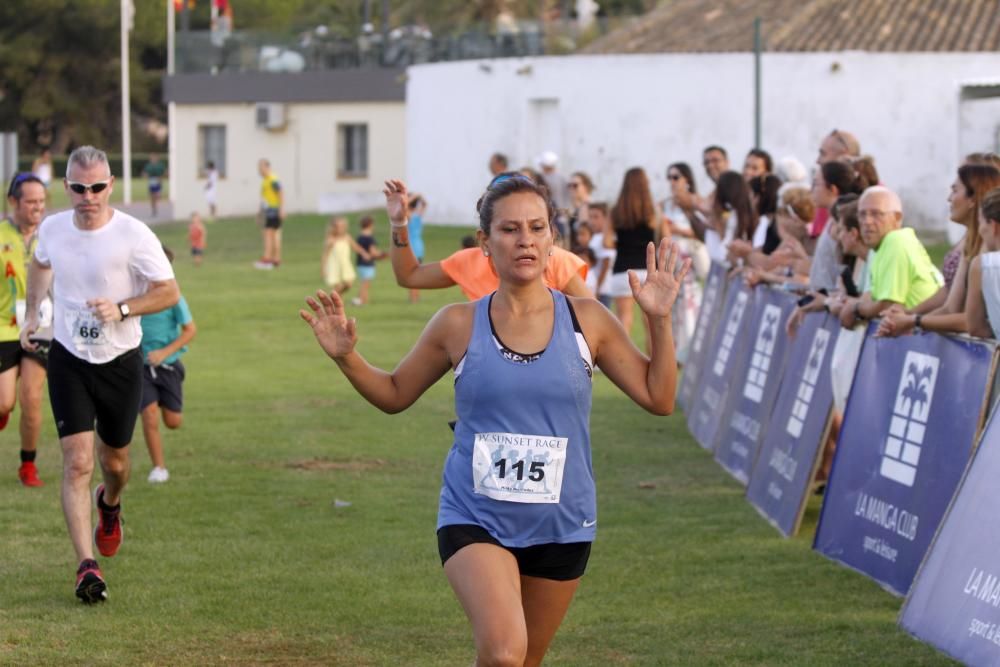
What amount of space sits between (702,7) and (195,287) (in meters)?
23.1

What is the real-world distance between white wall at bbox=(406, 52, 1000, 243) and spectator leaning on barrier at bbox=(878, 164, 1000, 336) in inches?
1244

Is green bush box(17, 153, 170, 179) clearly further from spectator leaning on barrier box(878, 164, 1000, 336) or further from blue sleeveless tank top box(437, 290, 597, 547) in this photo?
blue sleeveless tank top box(437, 290, 597, 547)

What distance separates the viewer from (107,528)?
29.3ft

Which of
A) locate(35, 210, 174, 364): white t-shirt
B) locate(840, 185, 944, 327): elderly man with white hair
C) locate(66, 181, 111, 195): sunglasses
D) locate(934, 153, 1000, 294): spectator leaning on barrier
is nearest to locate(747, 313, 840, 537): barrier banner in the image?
locate(840, 185, 944, 327): elderly man with white hair

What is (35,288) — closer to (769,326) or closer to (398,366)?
(398,366)

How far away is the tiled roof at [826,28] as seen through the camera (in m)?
42.1

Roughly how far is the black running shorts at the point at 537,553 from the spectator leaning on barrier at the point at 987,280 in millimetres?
3131

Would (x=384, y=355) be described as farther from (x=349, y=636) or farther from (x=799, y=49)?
(x=799, y=49)

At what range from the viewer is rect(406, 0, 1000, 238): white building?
134 feet

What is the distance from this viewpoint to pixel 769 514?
10.5 meters

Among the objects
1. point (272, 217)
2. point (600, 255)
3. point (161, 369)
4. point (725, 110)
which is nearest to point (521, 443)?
point (161, 369)

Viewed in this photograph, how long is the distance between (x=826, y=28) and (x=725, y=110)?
4202mm

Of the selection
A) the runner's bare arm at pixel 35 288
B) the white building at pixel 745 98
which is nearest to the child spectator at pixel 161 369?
the runner's bare arm at pixel 35 288

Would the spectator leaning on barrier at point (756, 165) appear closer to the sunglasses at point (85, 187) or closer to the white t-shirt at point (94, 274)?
the white t-shirt at point (94, 274)
